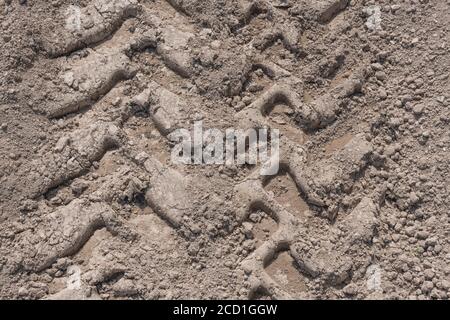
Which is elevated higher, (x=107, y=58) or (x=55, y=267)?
(x=107, y=58)

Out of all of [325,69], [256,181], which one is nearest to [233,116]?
[256,181]

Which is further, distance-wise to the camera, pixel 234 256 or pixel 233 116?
pixel 233 116

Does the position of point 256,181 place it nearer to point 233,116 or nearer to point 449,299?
point 233,116

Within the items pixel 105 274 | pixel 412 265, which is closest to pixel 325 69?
pixel 412 265

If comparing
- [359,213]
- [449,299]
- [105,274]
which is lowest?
[449,299]

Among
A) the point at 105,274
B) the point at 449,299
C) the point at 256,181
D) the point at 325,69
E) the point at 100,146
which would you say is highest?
the point at 325,69

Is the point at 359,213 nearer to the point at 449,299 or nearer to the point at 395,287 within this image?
the point at 395,287
